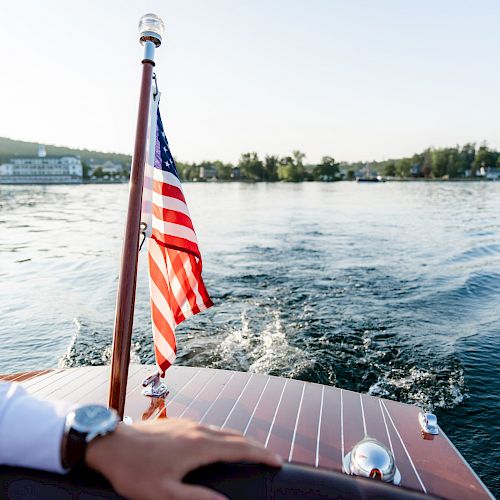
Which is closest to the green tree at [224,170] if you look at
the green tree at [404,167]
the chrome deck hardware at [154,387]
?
the green tree at [404,167]

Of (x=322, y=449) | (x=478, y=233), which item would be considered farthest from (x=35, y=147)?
(x=322, y=449)

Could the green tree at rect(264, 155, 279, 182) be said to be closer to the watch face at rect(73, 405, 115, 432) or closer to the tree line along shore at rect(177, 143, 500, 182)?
the tree line along shore at rect(177, 143, 500, 182)

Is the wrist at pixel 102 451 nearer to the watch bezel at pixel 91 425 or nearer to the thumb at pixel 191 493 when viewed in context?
the watch bezel at pixel 91 425

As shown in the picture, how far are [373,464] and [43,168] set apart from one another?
121 m

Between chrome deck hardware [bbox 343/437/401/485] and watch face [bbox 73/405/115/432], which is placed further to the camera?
chrome deck hardware [bbox 343/437/401/485]

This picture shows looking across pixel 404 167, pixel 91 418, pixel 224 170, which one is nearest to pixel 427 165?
pixel 404 167

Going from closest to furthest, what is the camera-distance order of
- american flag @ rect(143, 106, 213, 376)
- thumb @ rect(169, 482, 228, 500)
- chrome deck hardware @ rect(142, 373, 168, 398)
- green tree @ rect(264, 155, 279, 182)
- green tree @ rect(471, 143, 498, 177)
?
thumb @ rect(169, 482, 228, 500) < american flag @ rect(143, 106, 213, 376) < chrome deck hardware @ rect(142, 373, 168, 398) < green tree @ rect(471, 143, 498, 177) < green tree @ rect(264, 155, 279, 182)

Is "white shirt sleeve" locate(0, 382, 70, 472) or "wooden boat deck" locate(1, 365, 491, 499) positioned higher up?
"white shirt sleeve" locate(0, 382, 70, 472)

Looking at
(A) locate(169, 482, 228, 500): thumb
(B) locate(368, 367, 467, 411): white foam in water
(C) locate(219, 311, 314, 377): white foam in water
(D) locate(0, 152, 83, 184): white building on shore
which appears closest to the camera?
(A) locate(169, 482, 228, 500): thumb

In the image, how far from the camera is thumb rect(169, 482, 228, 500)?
32.7 inches

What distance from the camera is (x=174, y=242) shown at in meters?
2.82

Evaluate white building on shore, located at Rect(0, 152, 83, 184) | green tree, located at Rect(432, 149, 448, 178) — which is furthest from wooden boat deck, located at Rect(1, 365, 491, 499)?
green tree, located at Rect(432, 149, 448, 178)

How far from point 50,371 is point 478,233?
18338 mm

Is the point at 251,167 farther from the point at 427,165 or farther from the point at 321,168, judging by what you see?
the point at 427,165
